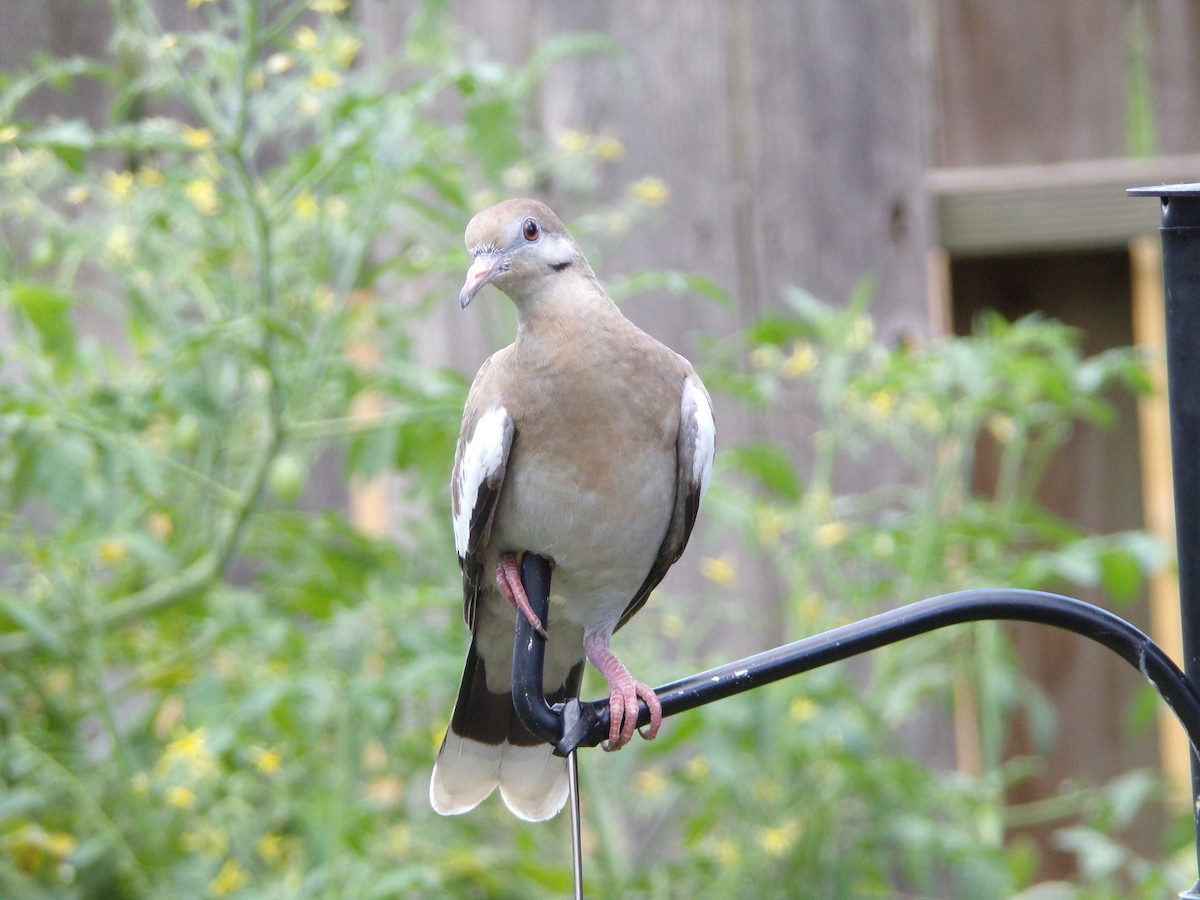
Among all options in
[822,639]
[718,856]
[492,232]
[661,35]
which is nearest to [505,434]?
[492,232]

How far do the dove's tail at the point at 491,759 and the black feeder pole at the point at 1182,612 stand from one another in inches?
21.2

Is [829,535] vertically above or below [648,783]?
above

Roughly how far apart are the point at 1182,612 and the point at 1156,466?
6.98 ft

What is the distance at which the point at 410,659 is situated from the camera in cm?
237

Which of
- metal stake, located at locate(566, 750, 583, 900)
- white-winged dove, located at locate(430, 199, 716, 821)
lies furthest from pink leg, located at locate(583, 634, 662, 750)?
metal stake, located at locate(566, 750, 583, 900)

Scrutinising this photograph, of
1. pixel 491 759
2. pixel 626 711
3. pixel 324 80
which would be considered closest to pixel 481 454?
pixel 626 711

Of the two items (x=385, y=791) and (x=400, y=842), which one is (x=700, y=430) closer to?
(x=400, y=842)

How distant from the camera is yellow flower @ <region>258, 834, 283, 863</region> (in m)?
2.37

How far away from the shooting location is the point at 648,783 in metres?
2.66

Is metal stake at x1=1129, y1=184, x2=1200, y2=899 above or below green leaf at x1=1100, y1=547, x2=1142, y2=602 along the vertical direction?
above

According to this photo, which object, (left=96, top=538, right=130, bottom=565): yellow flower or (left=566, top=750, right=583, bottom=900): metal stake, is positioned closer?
(left=566, top=750, right=583, bottom=900): metal stake

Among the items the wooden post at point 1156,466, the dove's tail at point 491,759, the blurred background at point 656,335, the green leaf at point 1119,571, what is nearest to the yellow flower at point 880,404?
the blurred background at point 656,335

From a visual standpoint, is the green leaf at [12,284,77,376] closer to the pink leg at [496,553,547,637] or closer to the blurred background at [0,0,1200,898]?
the blurred background at [0,0,1200,898]

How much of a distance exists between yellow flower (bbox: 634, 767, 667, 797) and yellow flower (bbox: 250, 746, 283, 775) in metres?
0.71
